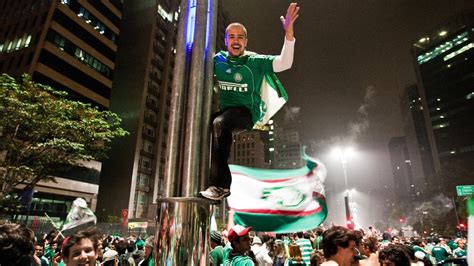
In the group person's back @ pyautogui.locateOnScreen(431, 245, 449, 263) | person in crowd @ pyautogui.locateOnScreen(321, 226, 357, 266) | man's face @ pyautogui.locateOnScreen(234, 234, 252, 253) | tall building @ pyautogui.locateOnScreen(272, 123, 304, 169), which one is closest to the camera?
person in crowd @ pyautogui.locateOnScreen(321, 226, 357, 266)

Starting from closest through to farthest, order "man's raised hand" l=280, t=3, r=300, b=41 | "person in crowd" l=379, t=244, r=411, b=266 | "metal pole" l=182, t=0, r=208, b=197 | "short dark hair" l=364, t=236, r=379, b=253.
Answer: "metal pole" l=182, t=0, r=208, b=197, "man's raised hand" l=280, t=3, r=300, b=41, "person in crowd" l=379, t=244, r=411, b=266, "short dark hair" l=364, t=236, r=379, b=253

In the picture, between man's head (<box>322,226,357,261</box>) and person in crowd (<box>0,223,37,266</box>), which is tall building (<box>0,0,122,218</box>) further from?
man's head (<box>322,226,357,261</box>)

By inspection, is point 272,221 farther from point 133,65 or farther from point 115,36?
point 133,65

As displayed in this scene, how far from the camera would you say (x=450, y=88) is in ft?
299

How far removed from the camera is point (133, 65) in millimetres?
63844

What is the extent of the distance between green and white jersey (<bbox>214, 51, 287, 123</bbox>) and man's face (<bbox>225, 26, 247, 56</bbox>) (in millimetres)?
71

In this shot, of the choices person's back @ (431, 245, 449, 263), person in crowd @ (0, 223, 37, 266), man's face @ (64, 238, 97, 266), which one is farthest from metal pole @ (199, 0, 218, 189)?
person's back @ (431, 245, 449, 263)

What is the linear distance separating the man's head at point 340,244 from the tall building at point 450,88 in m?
92.0

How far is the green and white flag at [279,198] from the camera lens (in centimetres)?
395

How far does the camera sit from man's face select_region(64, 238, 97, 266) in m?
3.49

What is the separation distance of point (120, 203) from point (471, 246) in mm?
58270

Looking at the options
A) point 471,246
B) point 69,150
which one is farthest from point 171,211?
point 69,150

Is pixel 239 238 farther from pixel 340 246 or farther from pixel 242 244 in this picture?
pixel 340 246

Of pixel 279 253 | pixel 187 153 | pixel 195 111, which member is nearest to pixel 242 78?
pixel 195 111
